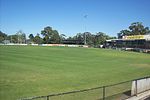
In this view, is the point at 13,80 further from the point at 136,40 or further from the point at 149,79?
the point at 136,40

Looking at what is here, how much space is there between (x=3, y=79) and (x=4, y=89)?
128 inches

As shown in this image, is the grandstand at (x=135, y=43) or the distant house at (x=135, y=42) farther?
the distant house at (x=135, y=42)

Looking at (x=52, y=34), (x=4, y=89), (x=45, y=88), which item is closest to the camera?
(x=4, y=89)

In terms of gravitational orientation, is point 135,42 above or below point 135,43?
above

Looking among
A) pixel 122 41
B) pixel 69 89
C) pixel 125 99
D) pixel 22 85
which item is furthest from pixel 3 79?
pixel 122 41

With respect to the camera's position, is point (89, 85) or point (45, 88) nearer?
point (45, 88)

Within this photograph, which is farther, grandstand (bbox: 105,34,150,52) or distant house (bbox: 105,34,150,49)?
distant house (bbox: 105,34,150,49)

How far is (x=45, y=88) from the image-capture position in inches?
659

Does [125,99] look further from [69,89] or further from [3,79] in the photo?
[3,79]

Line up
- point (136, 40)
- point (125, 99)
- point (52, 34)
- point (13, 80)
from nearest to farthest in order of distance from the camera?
point (125, 99)
point (13, 80)
point (136, 40)
point (52, 34)

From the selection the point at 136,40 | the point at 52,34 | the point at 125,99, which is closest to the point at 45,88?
the point at 125,99

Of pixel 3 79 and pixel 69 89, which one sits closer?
pixel 69 89

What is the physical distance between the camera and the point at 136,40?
422 ft

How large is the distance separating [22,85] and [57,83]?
8.93 feet
